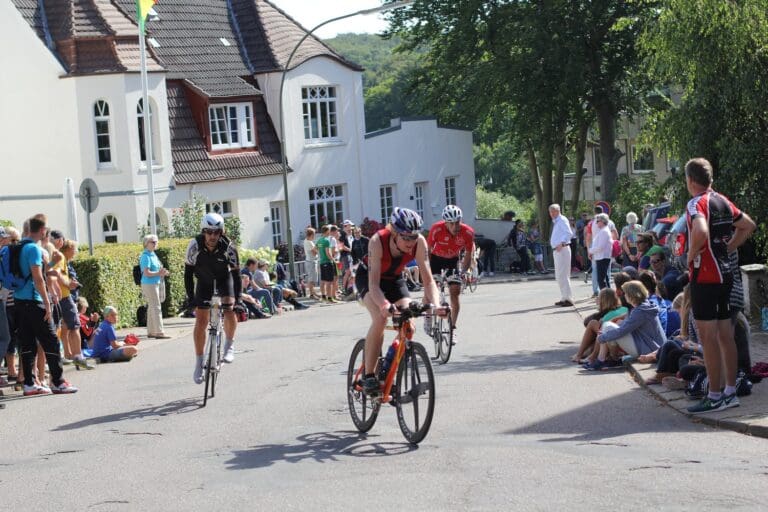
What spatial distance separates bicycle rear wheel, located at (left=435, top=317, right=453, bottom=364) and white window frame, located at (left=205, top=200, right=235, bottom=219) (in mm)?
24978

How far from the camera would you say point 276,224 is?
144ft

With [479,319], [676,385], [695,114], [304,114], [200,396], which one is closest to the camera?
[676,385]

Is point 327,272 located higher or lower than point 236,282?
lower

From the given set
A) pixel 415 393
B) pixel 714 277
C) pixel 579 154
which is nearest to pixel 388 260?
pixel 415 393

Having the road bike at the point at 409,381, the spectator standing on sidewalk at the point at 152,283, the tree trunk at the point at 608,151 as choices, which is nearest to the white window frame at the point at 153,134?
the spectator standing on sidewalk at the point at 152,283

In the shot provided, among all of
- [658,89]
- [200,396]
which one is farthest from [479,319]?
[658,89]

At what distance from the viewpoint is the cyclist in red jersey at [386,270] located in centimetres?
1059

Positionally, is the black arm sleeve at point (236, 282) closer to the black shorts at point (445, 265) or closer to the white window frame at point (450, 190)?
the black shorts at point (445, 265)

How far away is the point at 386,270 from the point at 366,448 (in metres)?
1.62

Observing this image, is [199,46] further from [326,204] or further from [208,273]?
[208,273]

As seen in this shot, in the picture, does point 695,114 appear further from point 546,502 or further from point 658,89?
point 658,89

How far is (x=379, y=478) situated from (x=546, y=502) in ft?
5.04

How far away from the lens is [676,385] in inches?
489

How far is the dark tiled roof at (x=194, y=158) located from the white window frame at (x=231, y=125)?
1.56ft
